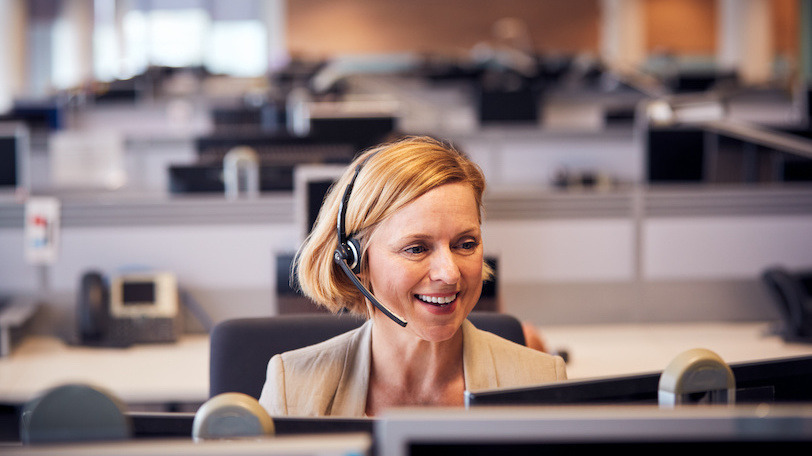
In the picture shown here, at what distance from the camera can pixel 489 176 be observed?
505cm

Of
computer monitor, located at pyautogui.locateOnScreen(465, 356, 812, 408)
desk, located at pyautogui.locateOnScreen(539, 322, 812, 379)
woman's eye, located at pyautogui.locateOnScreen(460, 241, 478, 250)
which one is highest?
woman's eye, located at pyautogui.locateOnScreen(460, 241, 478, 250)

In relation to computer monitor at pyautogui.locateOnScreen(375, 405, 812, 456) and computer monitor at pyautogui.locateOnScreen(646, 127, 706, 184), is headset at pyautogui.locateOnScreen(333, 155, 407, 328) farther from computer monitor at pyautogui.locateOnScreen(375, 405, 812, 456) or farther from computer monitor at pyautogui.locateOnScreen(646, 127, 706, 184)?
computer monitor at pyautogui.locateOnScreen(646, 127, 706, 184)

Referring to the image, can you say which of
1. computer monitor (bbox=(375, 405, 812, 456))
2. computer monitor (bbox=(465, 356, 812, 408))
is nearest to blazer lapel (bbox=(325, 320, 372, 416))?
computer monitor (bbox=(465, 356, 812, 408))

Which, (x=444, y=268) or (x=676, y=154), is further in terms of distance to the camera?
(x=676, y=154)

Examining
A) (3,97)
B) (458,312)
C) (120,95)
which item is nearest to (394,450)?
(458,312)

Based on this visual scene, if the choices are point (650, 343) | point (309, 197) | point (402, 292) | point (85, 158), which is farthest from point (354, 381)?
point (85, 158)

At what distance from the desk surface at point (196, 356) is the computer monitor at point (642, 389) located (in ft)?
3.34

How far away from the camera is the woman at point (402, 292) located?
45.3 inches

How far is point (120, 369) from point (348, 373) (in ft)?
3.70

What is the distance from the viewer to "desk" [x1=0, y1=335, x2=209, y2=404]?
188 cm

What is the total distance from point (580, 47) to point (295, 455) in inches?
519

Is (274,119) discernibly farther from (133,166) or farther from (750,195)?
(750,195)

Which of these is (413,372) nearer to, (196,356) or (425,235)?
(425,235)

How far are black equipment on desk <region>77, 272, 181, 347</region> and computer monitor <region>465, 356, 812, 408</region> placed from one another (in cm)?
183
